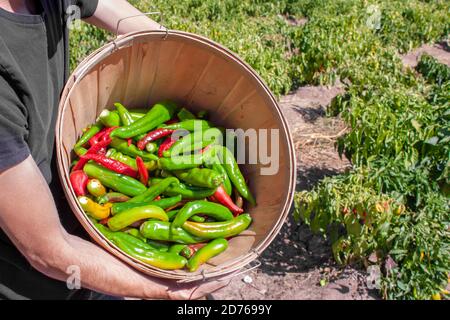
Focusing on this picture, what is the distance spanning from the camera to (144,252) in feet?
6.64

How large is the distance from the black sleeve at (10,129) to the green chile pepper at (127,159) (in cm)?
90

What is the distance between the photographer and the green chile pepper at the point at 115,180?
7.16 ft

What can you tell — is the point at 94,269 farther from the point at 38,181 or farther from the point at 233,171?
the point at 233,171

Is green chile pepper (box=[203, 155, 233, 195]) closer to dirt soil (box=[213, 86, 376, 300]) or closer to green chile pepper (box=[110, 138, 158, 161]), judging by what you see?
green chile pepper (box=[110, 138, 158, 161])

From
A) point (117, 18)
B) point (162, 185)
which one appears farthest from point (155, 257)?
point (117, 18)

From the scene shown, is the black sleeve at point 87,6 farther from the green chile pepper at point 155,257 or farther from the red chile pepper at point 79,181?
the green chile pepper at point 155,257

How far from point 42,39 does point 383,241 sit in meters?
2.35

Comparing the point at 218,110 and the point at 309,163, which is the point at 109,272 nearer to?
the point at 218,110

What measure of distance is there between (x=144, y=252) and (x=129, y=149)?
583 mm

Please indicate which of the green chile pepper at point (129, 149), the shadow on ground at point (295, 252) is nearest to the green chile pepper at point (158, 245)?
the green chile pepper at point (129, 149)

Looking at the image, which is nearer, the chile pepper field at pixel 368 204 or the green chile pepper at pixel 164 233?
the green chile pepper at pixel 164 233

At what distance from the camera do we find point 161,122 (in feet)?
8.22
